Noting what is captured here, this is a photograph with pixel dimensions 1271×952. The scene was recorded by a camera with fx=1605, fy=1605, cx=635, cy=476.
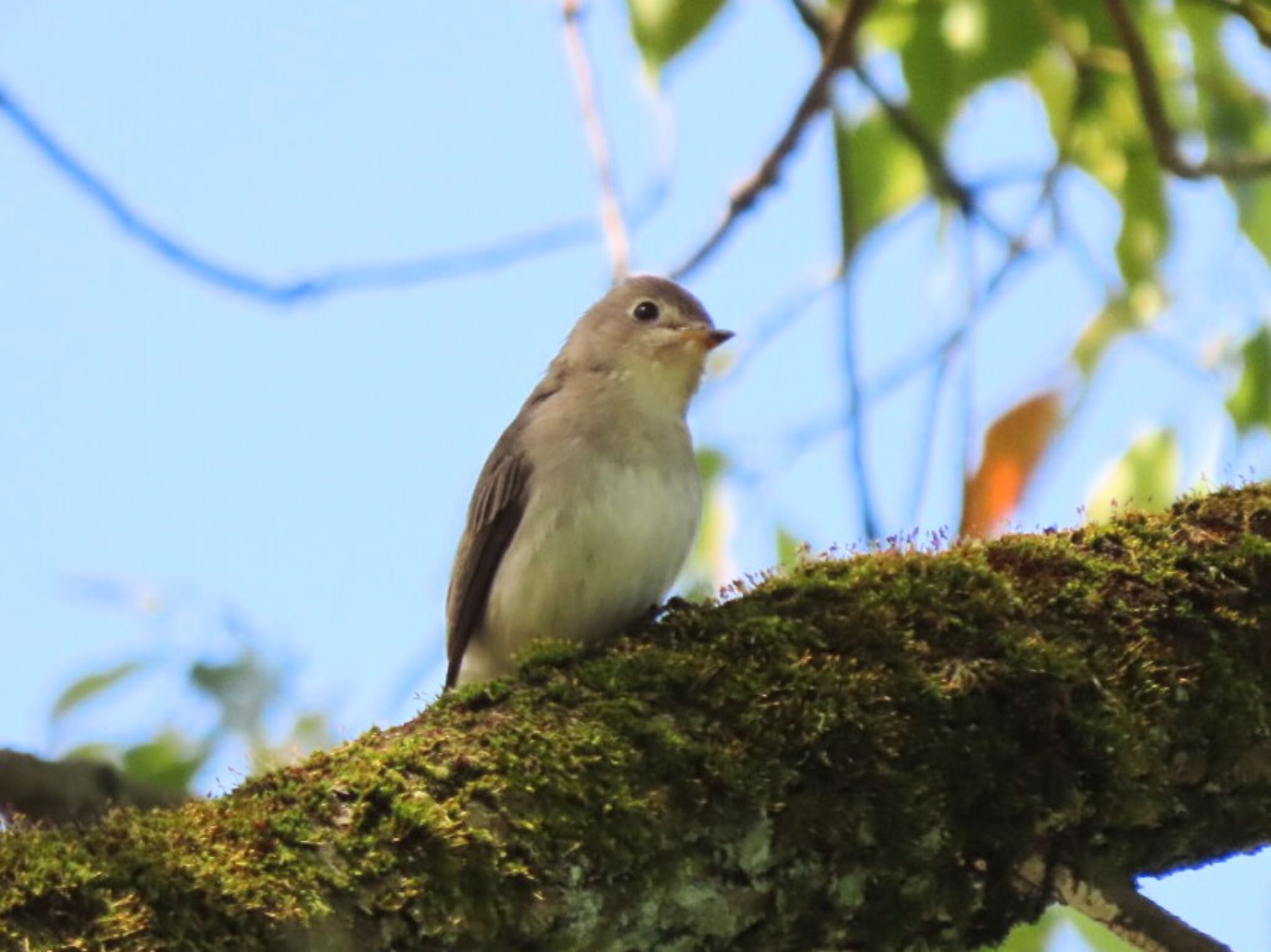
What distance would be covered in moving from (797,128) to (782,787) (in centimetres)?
197

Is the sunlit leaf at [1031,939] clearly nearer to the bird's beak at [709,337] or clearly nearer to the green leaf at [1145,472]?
the green leaf at [1145,472]

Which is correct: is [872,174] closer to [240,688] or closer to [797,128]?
[797,128]

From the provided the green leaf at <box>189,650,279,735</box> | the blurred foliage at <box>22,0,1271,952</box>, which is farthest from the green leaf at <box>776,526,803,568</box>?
the green leaf at <box>189,650,279,735</box>

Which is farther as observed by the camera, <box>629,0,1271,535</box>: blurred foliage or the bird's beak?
the bird's beak

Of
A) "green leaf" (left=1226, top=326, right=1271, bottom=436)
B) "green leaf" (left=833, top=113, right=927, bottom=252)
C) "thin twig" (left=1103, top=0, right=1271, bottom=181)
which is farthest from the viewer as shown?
"green leaf" (left=833, top=113, right=927, bottom=252)

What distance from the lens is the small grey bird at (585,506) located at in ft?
12.7

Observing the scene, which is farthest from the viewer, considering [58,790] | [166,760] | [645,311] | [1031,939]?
[645,311]

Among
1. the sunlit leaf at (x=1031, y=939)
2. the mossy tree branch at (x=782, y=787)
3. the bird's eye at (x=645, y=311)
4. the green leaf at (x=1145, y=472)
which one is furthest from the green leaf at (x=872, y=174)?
the sunlit leaf at (x=1031, y=939)

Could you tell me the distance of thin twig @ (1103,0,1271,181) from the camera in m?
3.67

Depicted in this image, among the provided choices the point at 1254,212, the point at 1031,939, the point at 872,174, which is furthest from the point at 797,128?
the point at 1031,939

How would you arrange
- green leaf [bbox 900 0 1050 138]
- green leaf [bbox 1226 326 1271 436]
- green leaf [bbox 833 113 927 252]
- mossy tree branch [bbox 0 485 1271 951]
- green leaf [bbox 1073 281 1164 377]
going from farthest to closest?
green leaf [bbox 1073 281 1164 377] → green leaf [bbox 833 113 927 252] → green leaf [bbox 1226 326 1271 436] → green leaf [bbox 900 0 1050 138] → mossy tree branch [bbox 0 485 1271 951]

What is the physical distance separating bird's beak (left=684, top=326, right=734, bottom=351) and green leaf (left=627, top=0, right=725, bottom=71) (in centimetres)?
120

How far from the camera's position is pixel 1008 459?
4.01 m

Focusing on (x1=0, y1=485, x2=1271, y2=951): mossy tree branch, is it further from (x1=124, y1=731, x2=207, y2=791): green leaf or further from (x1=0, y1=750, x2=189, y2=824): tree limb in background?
(x1=124, y1=731, x2=207, y2=791): green leaf
